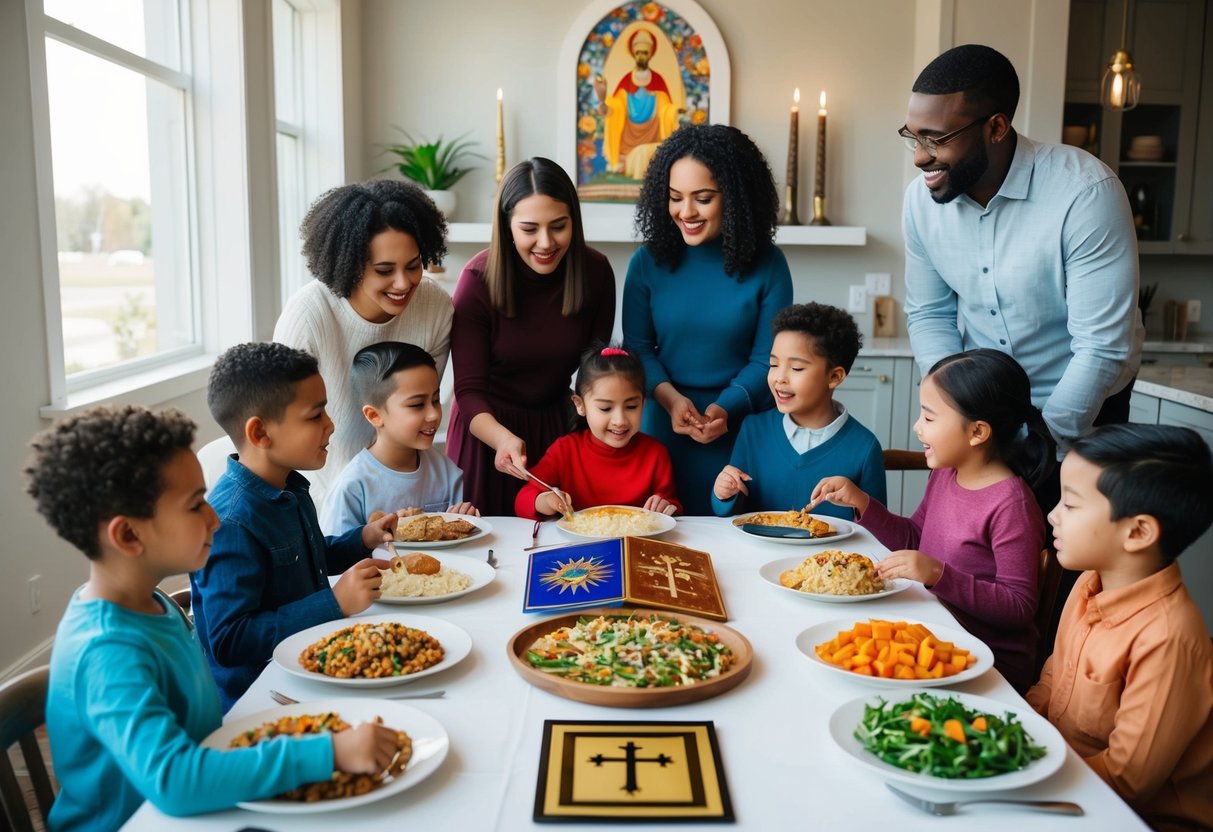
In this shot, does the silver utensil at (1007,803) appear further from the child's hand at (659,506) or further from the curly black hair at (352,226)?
the curly black hair at (352,226)

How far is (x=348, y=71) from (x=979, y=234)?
3.72m

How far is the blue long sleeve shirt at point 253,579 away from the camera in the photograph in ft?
4.98

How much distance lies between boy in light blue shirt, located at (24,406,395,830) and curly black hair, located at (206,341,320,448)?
405mm

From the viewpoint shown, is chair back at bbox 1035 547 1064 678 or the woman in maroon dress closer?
chair back at bbox 1035 547 1064 678

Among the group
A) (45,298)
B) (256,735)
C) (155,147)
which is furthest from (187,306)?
(256,735)

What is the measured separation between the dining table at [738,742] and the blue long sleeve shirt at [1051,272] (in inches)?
30.3

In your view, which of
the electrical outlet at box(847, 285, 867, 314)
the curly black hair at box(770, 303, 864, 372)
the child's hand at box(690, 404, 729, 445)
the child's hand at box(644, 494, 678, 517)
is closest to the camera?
the child's hand at box(644, 494, 678, 517)

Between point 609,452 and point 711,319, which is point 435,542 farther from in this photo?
point 711,319

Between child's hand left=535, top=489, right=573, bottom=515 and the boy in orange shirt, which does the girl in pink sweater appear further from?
child's hand left=535, top=489, right=573, bottom=515

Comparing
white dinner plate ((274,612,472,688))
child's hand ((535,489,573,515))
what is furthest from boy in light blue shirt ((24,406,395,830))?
child's hand ((535,489,573,515))

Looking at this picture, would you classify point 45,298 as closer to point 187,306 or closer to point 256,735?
point 187,306

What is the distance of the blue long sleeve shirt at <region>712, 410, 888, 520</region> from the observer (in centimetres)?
240

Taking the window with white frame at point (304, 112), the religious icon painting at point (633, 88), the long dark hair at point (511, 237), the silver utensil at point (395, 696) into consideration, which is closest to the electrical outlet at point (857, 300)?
the religious icon painting at point (633, 88)

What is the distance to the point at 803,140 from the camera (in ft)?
17.6
